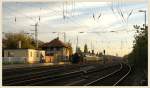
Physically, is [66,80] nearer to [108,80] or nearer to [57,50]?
[57,50]

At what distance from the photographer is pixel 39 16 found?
1555 cm

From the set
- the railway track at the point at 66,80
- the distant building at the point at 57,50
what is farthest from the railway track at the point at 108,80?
the distant building at the point at 57,50

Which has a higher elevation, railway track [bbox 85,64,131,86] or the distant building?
the distant building

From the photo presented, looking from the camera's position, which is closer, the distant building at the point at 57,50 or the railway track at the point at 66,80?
the railway track at the point at 66,80

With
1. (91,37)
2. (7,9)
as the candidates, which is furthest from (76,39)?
(7,9)

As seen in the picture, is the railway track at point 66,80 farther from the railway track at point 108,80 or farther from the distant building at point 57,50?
the distant building at point 57,50

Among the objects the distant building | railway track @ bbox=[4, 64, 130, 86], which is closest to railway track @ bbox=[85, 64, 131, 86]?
railway track @ bbox=[4, 64, 130, 86]

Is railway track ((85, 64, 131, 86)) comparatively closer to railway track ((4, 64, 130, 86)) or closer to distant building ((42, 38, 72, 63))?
railway track ((4, 64, 130, 86))

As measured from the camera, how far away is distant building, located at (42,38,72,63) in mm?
17663

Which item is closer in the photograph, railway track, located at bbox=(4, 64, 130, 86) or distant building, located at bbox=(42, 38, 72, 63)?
railway track, located at bbox=(4, 64, 130, 86)

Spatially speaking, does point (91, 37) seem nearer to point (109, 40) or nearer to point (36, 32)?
point (109, 40)

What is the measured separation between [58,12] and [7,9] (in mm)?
1841

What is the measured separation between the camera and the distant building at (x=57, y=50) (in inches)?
695

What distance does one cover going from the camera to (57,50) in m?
19.3
